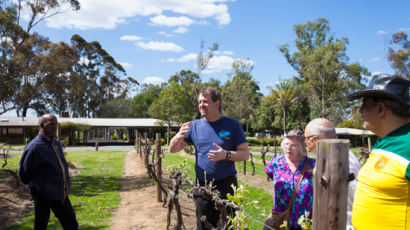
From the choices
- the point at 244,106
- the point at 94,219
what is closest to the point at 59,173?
the point at 94,219

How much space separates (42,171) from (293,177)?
2.76 m

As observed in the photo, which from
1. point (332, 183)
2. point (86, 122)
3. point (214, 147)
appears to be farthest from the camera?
point (86, 122)

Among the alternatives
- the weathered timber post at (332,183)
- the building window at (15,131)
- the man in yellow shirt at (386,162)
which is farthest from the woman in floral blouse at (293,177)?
the building window at (15,131)

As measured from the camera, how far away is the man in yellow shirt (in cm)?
154

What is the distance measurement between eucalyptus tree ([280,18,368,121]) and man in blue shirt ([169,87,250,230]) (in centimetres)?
3603

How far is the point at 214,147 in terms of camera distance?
307 cm

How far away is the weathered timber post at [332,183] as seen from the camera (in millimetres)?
1502

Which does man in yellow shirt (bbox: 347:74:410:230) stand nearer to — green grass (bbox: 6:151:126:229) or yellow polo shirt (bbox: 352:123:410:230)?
yellow polo shirt (bbox: 352:123:410:230)

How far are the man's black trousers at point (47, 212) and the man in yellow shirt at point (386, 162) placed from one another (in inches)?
127

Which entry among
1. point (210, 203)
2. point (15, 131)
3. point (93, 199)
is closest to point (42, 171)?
point (210, 203)

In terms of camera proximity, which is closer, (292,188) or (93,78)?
→ (292,188)

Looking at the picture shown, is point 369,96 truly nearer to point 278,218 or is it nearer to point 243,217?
point 243,217

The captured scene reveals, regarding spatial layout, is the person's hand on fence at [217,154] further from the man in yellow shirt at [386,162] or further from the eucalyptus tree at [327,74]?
the eucalyptus tree at [327,74]

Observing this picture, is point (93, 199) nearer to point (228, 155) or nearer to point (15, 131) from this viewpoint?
point (228, 155)
